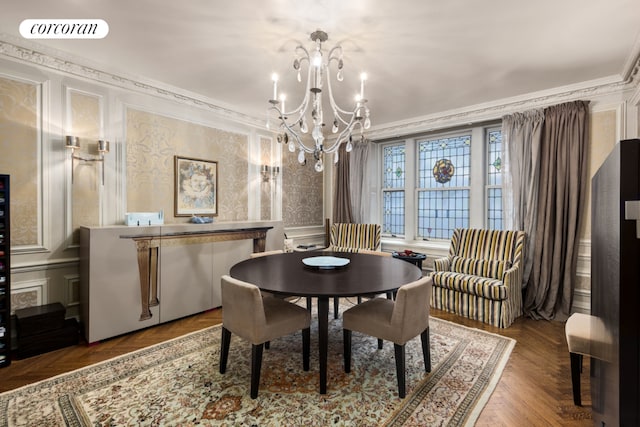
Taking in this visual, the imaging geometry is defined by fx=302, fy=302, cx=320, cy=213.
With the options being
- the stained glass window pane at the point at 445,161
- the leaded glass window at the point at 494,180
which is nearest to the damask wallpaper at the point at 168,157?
the stained glass window pane at the point at 445,161

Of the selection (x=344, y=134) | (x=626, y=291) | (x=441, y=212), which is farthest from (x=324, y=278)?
(x=441, y=212)

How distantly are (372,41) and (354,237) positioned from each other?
3045 millimetres

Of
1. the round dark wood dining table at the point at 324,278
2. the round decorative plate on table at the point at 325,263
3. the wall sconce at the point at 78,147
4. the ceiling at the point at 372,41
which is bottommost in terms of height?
the round dark wood dining table at the point at 324,278

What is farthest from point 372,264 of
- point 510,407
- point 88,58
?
point 88,58

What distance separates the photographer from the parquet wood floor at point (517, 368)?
6.01 feet

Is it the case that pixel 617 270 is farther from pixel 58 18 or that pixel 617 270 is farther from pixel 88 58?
pixel 88 58

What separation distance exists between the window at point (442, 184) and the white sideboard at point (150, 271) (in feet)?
8.48

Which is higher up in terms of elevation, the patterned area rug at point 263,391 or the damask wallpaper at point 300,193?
the damask wallpaper at point 300,193

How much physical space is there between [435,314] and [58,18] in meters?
4.48

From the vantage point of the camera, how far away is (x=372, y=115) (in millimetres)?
4566

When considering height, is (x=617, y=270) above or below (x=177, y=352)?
above

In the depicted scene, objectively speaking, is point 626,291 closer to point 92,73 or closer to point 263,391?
point 263,391

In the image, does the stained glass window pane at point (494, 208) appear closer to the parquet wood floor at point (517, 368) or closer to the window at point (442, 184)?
the window at point (442, 184)

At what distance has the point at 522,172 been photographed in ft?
12.1
